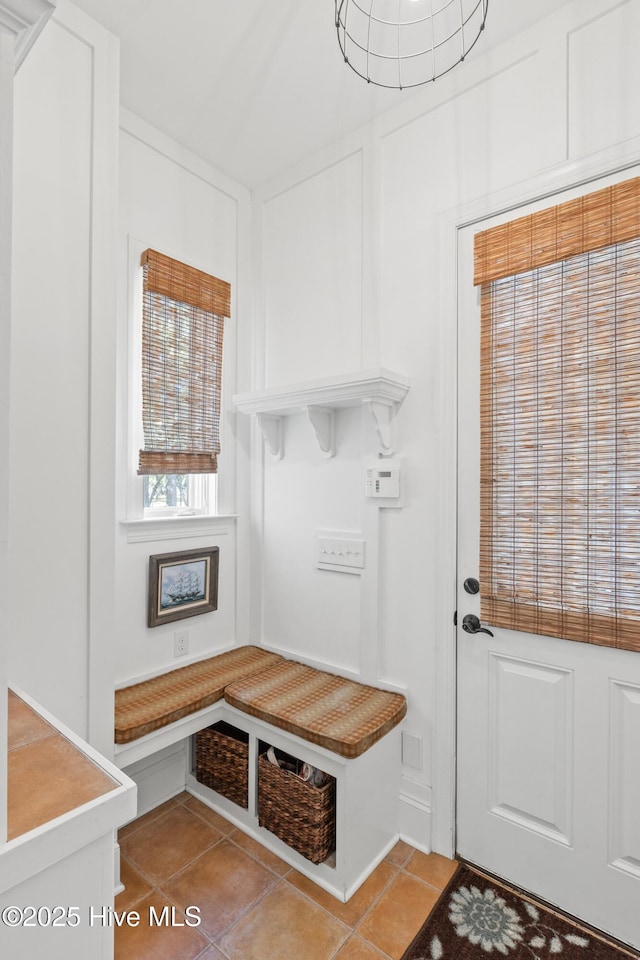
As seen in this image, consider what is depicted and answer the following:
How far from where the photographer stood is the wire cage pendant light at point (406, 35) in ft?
5.09

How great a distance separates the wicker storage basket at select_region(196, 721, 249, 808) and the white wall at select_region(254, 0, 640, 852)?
0.47 m

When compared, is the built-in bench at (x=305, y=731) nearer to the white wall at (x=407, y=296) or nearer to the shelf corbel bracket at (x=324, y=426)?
the white wall at (x=407, y=296)

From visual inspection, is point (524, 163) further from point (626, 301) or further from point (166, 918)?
point (166, 918)

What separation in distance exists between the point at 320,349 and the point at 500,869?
2.12 m

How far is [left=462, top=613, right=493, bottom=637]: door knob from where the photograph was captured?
176cm

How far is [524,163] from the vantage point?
5.52 ft

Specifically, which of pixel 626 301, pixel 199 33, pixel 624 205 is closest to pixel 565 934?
pixel 626 301

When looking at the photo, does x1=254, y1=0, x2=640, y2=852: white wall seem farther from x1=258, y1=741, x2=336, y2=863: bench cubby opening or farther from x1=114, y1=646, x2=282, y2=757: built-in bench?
x1=258, y1=741, x2=336, y2=863: bench cubby opening

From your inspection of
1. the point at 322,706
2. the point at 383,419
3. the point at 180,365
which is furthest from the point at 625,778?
the point at 180,365

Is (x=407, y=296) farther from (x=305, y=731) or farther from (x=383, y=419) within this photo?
(x=305, y=731)

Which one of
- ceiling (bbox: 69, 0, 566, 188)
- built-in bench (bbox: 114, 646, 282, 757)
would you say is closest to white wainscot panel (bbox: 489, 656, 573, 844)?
built-in bench (bbox: 114, 646, 282, 757)

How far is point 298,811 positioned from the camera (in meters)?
1.74

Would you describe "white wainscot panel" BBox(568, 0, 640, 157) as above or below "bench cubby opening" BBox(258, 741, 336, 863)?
above

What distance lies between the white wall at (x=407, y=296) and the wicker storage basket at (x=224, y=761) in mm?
472
